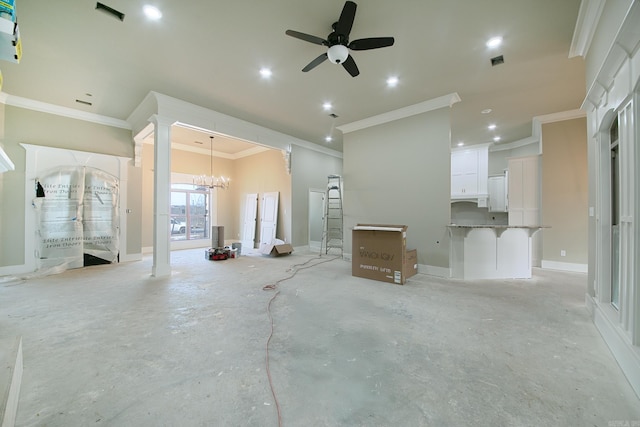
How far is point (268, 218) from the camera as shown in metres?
7.18

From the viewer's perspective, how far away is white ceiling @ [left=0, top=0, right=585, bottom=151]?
8.17 feet

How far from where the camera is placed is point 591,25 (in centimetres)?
248

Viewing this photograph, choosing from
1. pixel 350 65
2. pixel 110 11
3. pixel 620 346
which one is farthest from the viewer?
pixel 350 65

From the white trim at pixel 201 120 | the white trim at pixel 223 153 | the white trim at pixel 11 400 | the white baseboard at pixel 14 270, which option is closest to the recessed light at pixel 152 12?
the white trim at pixel 201 120

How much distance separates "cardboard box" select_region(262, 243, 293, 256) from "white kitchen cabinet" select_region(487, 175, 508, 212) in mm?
5457

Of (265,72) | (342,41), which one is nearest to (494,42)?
(342,41)

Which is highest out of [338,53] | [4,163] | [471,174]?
[338,53]

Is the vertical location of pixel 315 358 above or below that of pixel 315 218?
below

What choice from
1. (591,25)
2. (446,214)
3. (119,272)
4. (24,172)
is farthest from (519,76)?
(24,172)

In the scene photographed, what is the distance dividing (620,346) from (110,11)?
5.47 meters

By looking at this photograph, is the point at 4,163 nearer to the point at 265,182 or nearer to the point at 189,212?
the point at 265,182

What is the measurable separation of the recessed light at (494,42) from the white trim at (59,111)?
23.0ft

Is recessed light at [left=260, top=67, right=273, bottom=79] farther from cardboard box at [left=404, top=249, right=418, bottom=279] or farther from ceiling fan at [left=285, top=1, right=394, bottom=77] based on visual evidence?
cardboard box at [left=404, top=249, right=418, bottom=279]

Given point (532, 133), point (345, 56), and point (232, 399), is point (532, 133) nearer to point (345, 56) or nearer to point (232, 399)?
point (345, 56)
